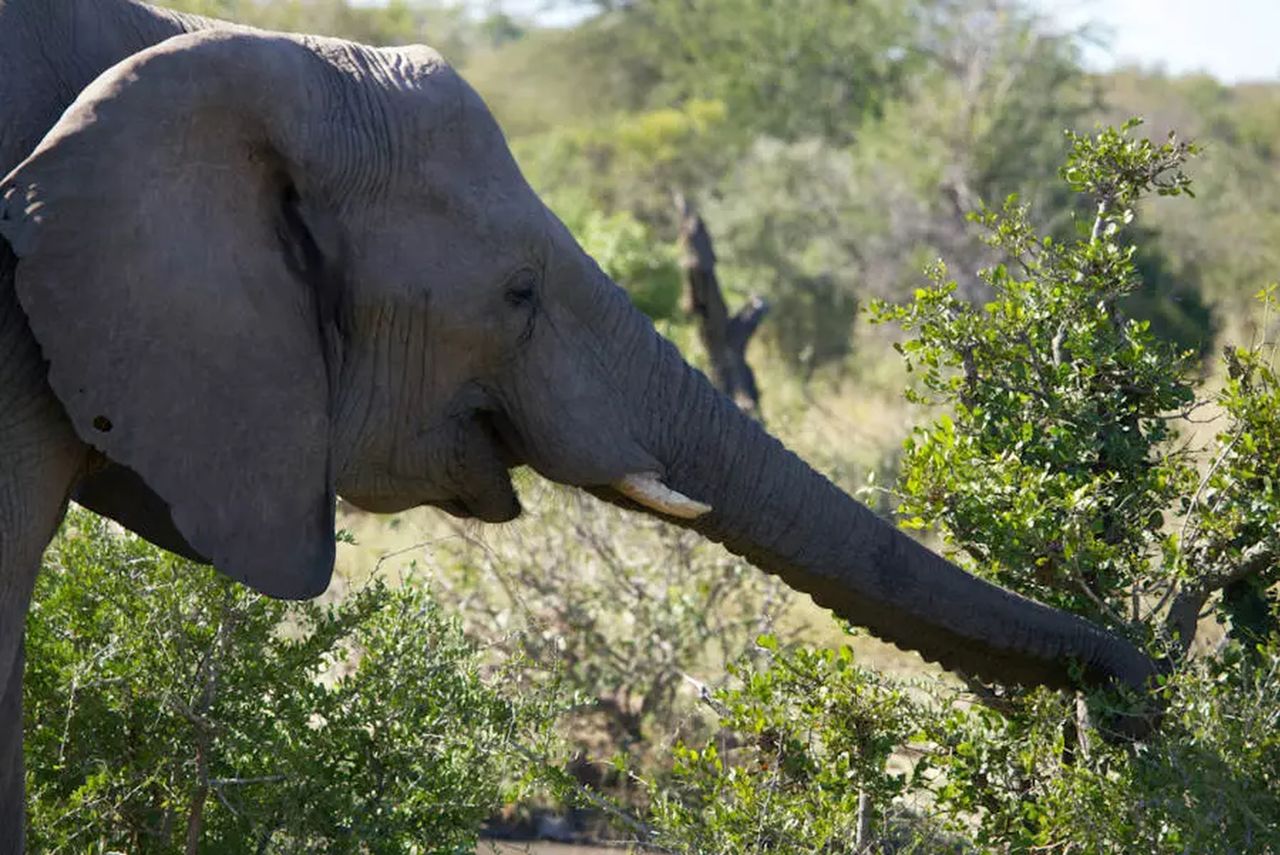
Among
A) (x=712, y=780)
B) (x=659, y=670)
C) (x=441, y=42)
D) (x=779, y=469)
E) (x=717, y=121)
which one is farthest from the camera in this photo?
(x=441, y=42)

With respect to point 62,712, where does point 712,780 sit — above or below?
above

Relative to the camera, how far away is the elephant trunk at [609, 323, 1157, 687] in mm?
3609

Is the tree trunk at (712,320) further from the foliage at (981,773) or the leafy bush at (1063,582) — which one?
the foliage at (981,773)

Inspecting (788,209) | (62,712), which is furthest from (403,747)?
(788,209)

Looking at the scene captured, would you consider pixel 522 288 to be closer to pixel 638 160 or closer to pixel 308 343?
pixel 308 343

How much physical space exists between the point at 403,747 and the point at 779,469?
4.06 feet

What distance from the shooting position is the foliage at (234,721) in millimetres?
4281

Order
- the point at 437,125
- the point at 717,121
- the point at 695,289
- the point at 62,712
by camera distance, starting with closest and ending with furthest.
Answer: the point at 437,125 → the point at 62,712 → the point at 695,289 → the point at 717,121

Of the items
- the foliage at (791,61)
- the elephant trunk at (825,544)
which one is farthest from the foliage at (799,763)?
the foliage at (791,61)

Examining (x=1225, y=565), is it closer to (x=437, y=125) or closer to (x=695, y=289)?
(x=437, y=125)

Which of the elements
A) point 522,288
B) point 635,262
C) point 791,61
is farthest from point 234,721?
point 791,61

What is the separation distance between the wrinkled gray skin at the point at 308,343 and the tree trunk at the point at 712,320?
6.93 m

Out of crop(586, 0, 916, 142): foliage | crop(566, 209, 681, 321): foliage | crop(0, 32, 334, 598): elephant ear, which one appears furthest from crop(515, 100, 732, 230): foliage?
crop(0, 32, 334, 598): elephant ear

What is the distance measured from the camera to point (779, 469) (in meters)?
3.66
